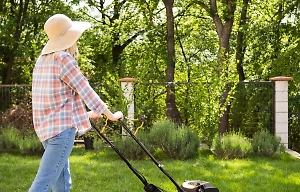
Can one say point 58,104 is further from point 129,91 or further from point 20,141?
point 129,91

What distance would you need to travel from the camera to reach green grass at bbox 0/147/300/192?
6.45 metres

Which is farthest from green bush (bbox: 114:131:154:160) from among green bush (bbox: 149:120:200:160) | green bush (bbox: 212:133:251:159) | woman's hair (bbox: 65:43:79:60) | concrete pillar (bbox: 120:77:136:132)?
woman's hair (bbox: 65:43:79:60)

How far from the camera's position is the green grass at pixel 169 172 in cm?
645

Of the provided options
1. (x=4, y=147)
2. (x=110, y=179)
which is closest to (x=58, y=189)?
(x=110, y=179)

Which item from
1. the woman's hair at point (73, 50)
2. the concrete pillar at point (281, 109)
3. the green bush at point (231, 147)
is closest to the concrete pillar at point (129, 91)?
the green bush at point (231, 147)

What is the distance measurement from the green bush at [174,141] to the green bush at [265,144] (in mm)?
990

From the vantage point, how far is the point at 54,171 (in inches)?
153

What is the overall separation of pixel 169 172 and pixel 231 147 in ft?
5.93

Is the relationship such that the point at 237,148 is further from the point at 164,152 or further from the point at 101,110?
the point at 101,110

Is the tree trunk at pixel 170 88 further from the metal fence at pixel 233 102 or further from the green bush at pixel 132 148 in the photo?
the green bush at pixel 132 148

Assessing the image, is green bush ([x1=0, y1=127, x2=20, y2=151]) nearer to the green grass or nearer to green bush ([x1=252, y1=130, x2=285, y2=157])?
the green grass

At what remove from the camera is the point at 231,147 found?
29.1 feet

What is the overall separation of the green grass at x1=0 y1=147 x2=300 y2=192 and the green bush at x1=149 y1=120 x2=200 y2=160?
22 cm

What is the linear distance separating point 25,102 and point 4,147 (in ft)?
4.48
